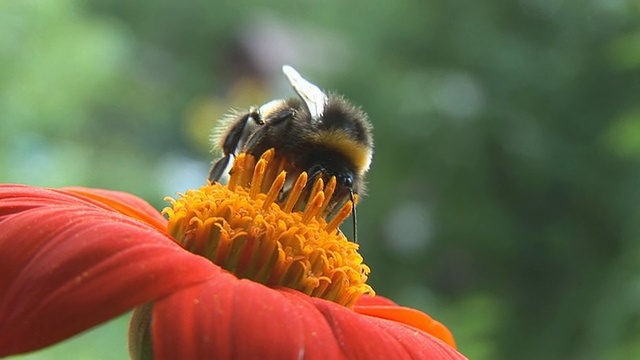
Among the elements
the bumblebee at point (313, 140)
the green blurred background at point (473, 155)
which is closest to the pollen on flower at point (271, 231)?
the bumblebee at point (313, 140)

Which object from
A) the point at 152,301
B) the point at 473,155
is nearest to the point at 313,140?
the point at 152,301

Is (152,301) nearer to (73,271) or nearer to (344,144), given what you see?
(73,271)

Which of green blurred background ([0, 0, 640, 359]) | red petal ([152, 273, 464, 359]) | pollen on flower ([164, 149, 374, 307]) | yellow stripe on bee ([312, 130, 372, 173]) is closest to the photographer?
red petal ([152, 273, 464, 359])

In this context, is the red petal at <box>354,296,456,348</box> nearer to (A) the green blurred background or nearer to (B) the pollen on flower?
(B) the pollen on flower

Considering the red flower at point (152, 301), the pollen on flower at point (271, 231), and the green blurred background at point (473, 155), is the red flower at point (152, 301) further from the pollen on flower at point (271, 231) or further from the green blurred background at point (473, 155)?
the green blurred background at point (473, 155)

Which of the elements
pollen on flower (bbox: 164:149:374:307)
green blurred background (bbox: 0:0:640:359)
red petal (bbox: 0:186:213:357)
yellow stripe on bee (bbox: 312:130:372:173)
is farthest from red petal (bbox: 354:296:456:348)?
green blurred background (bbox: 0:0:640:359)
